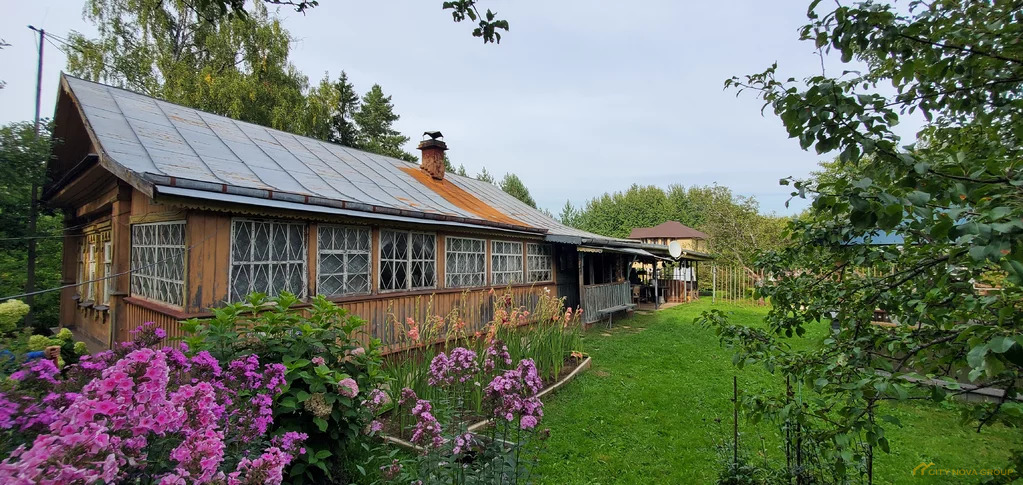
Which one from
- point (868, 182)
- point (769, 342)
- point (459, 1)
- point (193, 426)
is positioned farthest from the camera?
point (459, 1)

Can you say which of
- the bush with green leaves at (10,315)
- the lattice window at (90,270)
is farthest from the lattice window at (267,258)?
the lattice window at (90,270)

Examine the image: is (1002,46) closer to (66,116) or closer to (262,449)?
(262,449)

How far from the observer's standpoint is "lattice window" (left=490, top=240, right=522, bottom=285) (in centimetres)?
962

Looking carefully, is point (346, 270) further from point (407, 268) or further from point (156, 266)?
point (156, 266)

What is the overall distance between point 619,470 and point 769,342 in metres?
2.43

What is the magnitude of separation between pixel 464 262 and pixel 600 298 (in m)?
5.38

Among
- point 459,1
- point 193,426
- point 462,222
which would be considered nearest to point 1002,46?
point 459,1

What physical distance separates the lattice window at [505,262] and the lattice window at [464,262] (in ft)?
Answer: 1.13

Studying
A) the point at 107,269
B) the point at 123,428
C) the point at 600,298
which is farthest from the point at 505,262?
the point at 123,428

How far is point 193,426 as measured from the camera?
5.57 ft

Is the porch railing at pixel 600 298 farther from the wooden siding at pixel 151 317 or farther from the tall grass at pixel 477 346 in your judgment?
the wooden siding at pixel 151 317

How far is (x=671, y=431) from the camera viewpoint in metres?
4.98

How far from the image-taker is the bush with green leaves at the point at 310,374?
2773 mm

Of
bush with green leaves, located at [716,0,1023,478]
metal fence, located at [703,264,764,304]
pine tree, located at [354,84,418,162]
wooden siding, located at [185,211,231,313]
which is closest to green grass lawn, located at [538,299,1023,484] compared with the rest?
bush with green leaves, located at [716,0,1023,478]
